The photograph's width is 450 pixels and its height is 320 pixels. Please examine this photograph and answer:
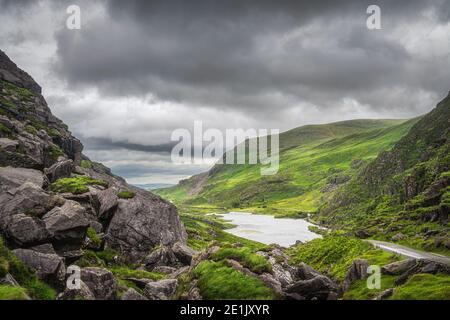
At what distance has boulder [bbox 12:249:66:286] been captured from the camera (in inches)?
1137

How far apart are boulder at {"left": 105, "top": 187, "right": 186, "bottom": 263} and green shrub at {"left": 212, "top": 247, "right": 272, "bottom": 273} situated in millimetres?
15714

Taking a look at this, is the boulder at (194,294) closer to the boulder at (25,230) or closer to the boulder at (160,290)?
the boulder at (160,290)

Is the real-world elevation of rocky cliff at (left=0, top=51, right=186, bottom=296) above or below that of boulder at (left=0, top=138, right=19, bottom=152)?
below

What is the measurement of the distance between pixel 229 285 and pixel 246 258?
17.9 feet

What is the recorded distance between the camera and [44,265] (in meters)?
29.3

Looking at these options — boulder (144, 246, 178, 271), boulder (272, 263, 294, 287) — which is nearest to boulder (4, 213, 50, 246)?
boulder (144, 246, 178, 271)

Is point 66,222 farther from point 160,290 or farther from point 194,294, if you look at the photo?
point 194,294

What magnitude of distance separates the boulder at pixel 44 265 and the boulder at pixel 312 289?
18.4m

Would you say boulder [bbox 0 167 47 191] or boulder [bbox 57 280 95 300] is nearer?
boulder [bbox 57 280 95 300]

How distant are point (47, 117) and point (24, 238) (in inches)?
4599

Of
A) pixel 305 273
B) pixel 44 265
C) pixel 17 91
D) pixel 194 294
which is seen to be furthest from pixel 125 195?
pixel 17 91

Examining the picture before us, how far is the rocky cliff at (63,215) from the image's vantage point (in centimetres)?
3303

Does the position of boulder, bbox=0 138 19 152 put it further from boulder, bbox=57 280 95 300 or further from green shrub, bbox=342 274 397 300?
green shrub, bbox=342 274 397 300
